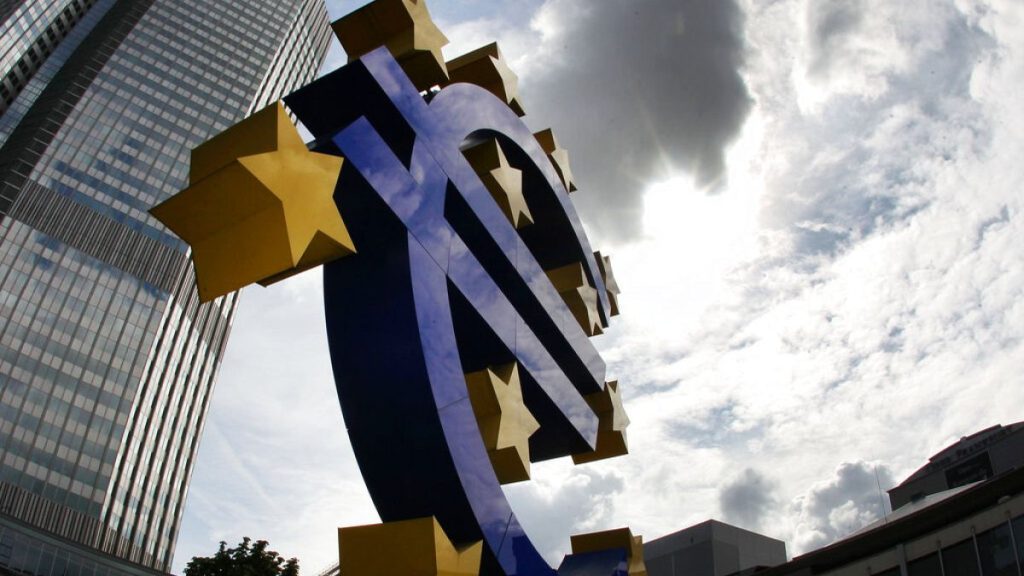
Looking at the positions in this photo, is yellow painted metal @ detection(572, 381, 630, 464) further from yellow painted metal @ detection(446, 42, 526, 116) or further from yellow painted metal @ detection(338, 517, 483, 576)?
yellow painted metal @ detection(338, 517, 483, 576)

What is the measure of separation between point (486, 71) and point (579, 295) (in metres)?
3.99

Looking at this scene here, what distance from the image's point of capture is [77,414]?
63875 mm

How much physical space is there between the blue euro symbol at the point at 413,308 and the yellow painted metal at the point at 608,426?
299cm

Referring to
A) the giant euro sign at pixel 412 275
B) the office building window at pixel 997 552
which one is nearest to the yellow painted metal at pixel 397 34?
the giant euro sign at pixel 412 275

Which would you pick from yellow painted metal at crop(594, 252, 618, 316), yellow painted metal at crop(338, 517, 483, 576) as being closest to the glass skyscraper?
yellow painted metal at crop(594, 252, 618, 316)

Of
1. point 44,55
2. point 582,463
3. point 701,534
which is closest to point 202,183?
point 582,463

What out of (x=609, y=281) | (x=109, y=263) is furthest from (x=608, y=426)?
(x=109, y=263)

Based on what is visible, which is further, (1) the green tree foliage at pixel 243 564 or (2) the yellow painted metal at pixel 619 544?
(1) the green tree foliage at pixel 243 564

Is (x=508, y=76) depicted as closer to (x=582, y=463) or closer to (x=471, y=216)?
(x=471, y=216)

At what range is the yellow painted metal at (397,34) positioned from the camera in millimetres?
9367

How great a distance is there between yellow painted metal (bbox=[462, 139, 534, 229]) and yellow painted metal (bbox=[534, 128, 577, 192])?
3.41 m

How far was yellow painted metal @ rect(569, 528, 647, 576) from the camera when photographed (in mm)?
10500

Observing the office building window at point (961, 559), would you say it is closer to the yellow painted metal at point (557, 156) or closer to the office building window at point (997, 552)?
the office building window at point (997, 552)

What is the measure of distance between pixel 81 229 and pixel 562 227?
70.3m
